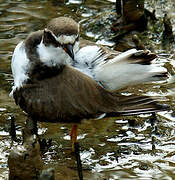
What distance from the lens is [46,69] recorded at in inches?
222

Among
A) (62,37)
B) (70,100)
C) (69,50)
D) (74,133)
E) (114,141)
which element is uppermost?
(62,37)

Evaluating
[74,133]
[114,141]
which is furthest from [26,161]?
[114,141]

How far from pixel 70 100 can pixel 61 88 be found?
0.15 metres

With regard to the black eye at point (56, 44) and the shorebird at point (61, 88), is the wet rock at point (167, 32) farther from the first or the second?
the black eye at point (56, 44)

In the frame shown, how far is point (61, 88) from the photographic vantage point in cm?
562

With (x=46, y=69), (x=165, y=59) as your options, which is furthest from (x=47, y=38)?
(x=165, y=59)

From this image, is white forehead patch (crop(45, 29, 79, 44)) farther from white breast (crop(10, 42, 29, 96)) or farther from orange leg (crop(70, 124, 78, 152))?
orange leg (crop(70, 124, 78, 152))

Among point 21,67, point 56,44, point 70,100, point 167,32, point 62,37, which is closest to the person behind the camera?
point 62,37

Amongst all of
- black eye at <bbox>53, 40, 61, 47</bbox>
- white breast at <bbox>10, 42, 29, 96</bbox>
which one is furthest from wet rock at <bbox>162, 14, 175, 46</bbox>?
black eye at <bbox>53, 40, 61, 47</bbox>

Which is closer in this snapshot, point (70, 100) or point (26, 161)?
point (26, 161)

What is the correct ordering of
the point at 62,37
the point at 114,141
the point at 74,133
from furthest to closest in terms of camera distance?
the point at 114,141
the point at 74,133
the point at 62,37

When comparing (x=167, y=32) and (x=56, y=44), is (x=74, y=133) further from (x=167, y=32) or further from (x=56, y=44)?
(x=167, y=32)

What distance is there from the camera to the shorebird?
5.59m

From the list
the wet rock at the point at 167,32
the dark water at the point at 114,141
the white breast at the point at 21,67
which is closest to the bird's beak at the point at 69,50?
the white breast at the point at 21,67
